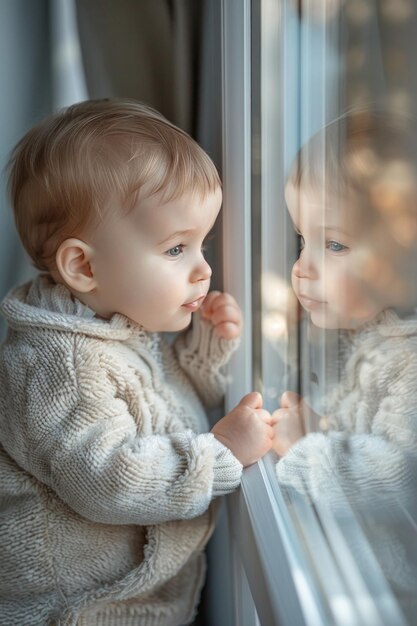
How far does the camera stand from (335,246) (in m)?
0.74

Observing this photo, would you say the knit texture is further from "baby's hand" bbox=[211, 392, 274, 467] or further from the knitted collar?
the knitted collar

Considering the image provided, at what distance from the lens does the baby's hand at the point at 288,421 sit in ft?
3.09

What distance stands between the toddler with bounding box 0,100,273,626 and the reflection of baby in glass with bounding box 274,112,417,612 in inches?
5.9

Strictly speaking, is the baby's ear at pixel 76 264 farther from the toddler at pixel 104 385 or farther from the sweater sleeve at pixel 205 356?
the sweater sleeve at pixel 205 356

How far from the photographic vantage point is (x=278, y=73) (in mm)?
957

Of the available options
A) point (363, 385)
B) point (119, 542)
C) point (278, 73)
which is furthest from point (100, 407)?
point (278, 73)

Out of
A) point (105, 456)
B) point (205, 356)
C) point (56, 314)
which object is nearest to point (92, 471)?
point (105, 456)

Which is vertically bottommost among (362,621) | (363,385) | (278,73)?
(362,621)

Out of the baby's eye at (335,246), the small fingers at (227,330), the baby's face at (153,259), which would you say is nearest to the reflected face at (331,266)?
the baby's eye at (335,246)

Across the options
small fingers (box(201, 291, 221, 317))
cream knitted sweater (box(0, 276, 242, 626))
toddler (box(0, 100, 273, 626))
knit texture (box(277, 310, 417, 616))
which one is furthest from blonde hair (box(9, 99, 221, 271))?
knit texture (box(277, 310, 417, 616))

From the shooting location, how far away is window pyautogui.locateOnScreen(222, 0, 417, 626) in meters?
0.56

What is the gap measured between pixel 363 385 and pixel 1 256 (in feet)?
2.70

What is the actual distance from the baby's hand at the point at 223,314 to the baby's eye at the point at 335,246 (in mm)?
405

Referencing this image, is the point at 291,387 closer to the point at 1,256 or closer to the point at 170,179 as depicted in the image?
the point at 170,179
